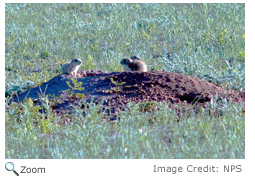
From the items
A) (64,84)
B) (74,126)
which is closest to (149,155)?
(74,126)

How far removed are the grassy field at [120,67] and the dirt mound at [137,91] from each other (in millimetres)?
380

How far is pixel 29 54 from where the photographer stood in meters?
9.63

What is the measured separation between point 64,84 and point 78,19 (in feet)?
22.3

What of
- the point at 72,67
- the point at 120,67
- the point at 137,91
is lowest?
the point at 137,91

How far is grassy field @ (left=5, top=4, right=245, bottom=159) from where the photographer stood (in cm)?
407

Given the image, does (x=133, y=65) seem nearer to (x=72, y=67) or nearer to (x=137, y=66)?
(x=137, y=66)

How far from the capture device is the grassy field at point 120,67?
407cm

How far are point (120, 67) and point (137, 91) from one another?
2.39 meters

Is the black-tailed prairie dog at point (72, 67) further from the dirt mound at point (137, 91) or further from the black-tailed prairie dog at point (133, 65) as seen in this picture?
the black-tailed prairie dog at point (133, 65)

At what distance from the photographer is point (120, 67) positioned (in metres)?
8.02
